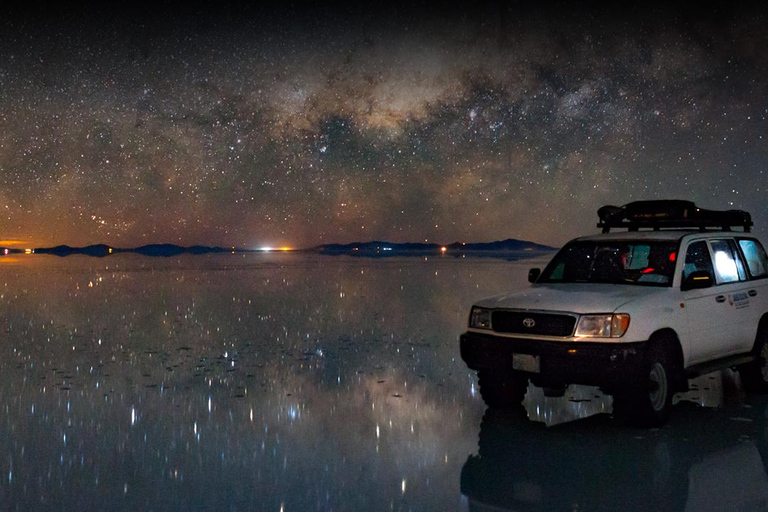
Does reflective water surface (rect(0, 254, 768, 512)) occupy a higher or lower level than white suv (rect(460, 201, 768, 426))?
lower

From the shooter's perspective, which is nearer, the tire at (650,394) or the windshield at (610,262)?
the tire at (650,394)

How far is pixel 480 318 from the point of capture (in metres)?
8.75

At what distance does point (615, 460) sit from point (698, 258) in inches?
140

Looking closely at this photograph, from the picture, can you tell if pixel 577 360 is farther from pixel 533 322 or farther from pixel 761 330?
pixel 761 330

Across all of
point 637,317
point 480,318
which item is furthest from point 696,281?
point 480,318

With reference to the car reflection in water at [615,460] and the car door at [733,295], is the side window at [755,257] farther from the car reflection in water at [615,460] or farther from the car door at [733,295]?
the car reflection in water at [615,460]

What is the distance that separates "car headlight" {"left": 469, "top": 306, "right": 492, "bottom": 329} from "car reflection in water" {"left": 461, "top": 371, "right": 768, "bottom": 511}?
3.06 feet

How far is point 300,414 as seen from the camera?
8664 mm

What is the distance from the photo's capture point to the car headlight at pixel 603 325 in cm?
781

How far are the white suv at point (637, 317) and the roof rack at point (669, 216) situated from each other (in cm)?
1

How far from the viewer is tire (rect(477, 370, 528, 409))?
8.91 metres

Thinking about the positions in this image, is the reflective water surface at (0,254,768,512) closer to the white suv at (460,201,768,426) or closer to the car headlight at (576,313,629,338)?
the white suv at (460,201,768,426)

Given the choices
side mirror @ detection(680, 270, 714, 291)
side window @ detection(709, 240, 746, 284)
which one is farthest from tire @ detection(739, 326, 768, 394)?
side mirror @ detection(680, 270, 714, 291)

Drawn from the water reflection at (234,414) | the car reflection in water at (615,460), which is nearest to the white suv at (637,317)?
the car reflection in water at (615,460)
